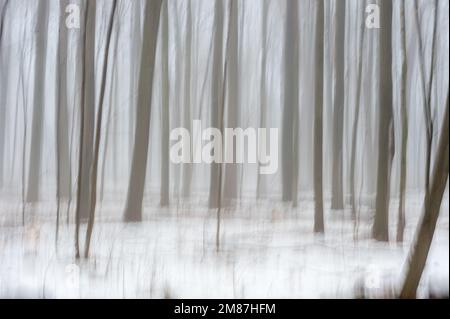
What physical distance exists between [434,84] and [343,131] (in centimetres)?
45

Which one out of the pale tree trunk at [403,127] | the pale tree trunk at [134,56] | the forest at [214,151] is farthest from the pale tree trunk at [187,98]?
the pale tree trunk at [403,127]

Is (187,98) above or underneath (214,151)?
above

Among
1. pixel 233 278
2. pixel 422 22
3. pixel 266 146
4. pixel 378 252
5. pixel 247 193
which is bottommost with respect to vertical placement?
pixel 233 278

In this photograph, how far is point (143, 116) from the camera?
191 centimetres

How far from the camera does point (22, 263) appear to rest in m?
1.88

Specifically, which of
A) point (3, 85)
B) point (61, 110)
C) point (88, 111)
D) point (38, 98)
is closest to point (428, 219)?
point (88, 111)

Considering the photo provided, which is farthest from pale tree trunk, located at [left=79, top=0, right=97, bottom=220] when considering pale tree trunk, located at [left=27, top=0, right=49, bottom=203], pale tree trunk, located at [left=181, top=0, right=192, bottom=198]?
pale tree trunk, located at [left=181, top=0, right=192, bottom=198]

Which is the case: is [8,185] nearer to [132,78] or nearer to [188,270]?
[132,78]

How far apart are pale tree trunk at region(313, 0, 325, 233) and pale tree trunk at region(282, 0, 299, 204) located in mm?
89

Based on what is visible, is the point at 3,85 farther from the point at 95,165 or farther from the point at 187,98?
the point at 187,98

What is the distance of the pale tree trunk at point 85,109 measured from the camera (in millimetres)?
1878

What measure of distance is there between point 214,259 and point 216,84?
79 centimetres

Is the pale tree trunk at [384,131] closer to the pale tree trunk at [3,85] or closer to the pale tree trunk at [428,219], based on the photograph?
the pale tree trunk at [428,219]
